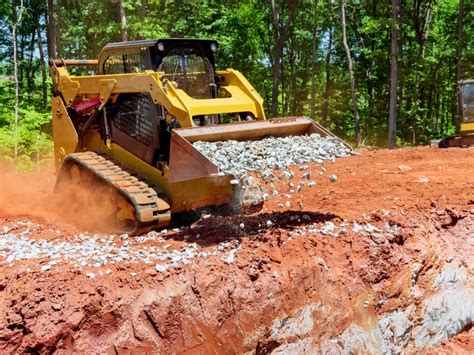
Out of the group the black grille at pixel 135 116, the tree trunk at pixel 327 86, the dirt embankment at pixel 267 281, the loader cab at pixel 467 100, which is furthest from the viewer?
the tree trunk at pixel 327 86

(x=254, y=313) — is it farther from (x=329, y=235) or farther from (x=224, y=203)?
(x=224, y=203)

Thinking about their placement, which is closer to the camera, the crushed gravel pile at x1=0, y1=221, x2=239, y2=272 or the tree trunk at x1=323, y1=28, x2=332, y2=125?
the crushed gravel pile at x1=0, y1=221, x2=239, y2=272

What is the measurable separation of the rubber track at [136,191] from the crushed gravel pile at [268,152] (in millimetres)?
1059

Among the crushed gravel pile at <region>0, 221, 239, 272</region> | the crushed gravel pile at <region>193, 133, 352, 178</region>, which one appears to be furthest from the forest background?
the crushed gravel pile at <region>0, 221, 239, 272</region>

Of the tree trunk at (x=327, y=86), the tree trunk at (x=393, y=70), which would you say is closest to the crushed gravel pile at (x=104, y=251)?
the tree trunk at (x=393, y=70)

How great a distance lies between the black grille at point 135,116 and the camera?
24.6 feet

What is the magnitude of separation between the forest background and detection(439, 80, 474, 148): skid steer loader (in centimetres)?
544

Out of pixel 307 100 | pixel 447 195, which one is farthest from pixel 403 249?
pixel 307 100

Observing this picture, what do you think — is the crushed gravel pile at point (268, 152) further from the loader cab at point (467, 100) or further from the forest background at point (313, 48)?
the forest background at point (313, 48)

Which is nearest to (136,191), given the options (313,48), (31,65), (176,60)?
(176,60)

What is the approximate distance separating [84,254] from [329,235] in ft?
8.95

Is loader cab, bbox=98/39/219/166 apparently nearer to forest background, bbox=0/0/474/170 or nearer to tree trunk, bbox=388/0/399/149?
tree trunk, bbox=388/0/399/149

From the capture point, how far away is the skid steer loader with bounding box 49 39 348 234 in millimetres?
6855

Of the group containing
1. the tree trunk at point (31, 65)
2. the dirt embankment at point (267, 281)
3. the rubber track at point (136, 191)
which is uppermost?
the tree trunk at point (31, 65)
